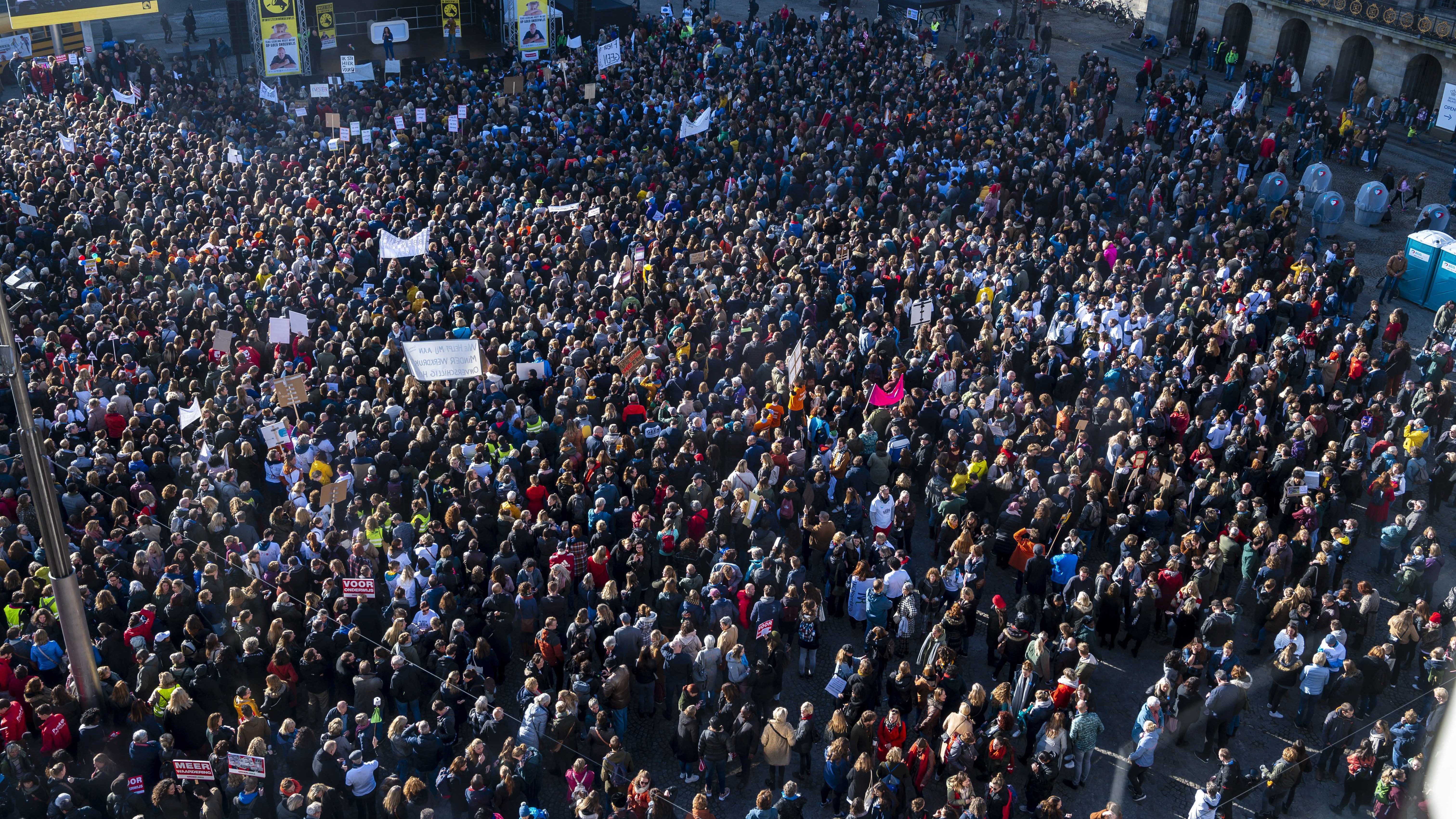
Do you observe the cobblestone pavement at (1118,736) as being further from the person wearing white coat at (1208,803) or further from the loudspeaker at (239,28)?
the loudspeaker at (239,28)

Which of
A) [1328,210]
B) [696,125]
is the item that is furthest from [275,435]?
[1328,210]

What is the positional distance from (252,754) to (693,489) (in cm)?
601

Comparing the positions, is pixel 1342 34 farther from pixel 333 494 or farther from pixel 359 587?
pixel 359 587

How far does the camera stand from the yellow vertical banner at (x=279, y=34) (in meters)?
37.7

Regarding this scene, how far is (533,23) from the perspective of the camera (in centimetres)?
4078

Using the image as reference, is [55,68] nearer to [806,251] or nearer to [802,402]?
[806,251]

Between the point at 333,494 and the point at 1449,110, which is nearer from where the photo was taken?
the point at 333,494

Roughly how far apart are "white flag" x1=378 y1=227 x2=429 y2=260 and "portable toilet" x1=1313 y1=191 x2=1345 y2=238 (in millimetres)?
19105

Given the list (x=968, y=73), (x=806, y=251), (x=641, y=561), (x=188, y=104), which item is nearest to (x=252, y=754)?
(x=641, y=561)

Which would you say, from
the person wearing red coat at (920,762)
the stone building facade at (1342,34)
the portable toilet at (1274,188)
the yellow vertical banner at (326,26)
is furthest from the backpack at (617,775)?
the yellow vertical banner at (326,26)

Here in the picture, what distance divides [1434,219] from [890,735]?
20.7 m

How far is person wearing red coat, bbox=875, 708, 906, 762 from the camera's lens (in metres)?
12.5

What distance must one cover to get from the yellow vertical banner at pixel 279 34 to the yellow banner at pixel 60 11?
927 cm

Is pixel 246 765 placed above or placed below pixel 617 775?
above
